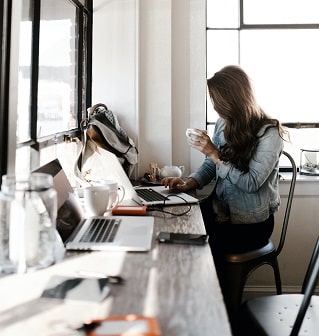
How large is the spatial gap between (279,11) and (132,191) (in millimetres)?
1713

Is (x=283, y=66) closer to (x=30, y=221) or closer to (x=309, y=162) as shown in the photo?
(x=309, y=162)

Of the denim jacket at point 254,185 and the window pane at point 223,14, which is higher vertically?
the window pane at point 223,14

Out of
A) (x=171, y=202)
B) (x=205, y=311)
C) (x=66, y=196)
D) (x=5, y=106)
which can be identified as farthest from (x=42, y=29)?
(x=205, y=311)

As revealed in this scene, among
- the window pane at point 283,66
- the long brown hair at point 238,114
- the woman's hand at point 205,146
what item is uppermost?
the window pane at point 283,66

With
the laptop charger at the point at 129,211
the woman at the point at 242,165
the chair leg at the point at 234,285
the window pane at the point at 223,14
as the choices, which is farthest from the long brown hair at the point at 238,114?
the window pane at the point at 223,14

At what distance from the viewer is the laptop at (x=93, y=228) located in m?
1.21

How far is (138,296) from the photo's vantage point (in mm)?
903

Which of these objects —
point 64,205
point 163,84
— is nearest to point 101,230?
point 64,205

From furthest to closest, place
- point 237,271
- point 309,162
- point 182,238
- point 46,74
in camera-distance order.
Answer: point 309,162, point 237,271, point 46,74, point 182,238

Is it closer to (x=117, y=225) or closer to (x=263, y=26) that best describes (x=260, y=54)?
(x=263, y=26)

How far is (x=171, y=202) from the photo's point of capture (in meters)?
1.78

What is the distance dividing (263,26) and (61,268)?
2.30 metres

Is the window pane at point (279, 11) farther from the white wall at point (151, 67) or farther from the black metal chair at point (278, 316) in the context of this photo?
the black metal chair at point (278, 316)

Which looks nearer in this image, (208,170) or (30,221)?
(30,221)
